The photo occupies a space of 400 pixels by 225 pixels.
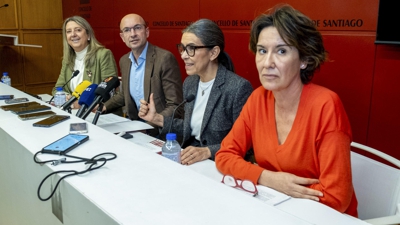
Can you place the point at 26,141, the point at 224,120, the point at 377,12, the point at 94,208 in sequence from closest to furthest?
the point at 94,208 < the point at 26,141 < the point at 224,120 < the point at 377,12

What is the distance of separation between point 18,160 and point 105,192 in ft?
2.00

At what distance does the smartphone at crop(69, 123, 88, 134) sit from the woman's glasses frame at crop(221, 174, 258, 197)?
0.60 metres

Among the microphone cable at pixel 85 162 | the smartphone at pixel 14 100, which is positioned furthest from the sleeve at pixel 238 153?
the smartphone at pixel 14 100

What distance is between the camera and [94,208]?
88 centimetres

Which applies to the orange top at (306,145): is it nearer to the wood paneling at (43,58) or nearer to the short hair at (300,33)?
the short hair at (300,33)

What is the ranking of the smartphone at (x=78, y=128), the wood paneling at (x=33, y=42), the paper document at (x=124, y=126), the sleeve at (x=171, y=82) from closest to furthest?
the smartphone at (x=78, y=128) < the paper document at (x=124, y=126) < the sleeve at (x=171, y=82) < the wood paneling at (x=33, y=42)

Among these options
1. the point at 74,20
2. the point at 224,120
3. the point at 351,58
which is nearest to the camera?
the point at 224,120

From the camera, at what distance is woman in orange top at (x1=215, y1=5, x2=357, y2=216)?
1224mm

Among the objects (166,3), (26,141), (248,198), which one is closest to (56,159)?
(26,141)

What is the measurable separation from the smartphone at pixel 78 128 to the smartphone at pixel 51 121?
0.33 ft

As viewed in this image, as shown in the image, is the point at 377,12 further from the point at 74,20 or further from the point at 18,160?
the point at 74,20

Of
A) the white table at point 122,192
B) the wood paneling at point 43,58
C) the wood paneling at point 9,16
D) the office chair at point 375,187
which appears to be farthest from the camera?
the wood paneling at point 43,58

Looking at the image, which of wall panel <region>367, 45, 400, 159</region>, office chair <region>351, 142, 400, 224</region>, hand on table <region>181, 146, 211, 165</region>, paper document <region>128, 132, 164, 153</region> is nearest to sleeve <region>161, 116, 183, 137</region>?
paper document <region>128, 132, 164, 153</region>

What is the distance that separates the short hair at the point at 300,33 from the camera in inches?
52.8
